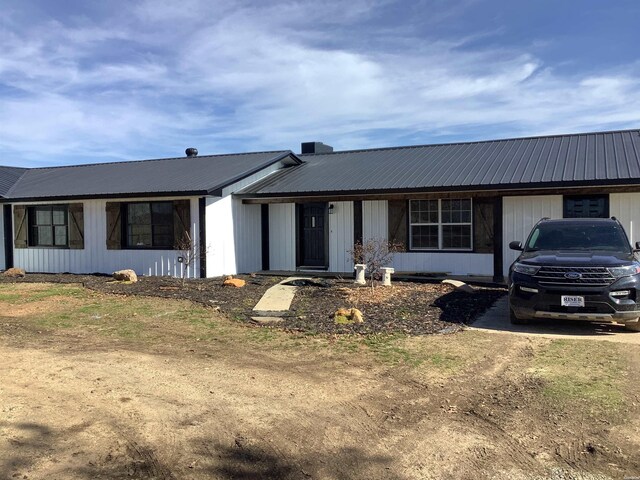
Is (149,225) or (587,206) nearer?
(587,206)

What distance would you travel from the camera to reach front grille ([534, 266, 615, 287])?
8109 millimetres

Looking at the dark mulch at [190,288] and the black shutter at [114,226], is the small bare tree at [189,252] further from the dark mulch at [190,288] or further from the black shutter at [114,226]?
the black shutter at [114,226]

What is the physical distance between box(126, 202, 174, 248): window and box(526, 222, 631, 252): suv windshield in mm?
10757

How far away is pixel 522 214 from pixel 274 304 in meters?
7.32

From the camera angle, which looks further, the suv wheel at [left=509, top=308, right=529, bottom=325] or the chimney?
the chimney

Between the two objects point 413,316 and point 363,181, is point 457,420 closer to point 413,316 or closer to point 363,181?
point 413,316

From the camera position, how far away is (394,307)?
1041cm

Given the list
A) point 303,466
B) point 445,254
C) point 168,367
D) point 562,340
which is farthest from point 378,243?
point 303,466

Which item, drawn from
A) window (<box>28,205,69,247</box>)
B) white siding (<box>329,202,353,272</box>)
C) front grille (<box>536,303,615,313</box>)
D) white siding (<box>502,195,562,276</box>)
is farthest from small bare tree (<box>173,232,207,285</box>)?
front grille (<box>536,303,615,313</box>)

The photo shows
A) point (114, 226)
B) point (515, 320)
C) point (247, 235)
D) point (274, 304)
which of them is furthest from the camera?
point (247, 235)

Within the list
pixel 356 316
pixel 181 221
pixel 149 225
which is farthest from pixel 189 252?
pixel 356 316

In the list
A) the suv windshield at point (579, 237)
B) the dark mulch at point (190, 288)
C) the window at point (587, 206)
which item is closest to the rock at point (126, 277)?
the dark mulch at point (190, 288)

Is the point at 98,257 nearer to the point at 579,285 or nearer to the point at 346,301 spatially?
the point at 346,301

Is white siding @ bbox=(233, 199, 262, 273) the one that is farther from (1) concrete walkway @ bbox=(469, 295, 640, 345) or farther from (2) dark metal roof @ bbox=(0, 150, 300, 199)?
(1) concrete walkway @ bbox=(469, 295, 640, 345)
